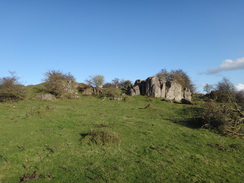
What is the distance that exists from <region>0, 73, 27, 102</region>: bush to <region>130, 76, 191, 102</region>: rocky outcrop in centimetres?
2382

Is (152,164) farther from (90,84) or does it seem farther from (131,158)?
(90,84)

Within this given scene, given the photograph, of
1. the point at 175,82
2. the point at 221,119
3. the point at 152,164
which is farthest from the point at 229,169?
the point at 175,82

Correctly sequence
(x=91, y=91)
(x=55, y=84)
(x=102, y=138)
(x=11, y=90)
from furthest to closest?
(x=91, y=91), (x=55, y=84), (x=11, y=90), (x=102, y=138)

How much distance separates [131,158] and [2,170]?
5904 mm

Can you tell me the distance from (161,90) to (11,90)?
103 ft

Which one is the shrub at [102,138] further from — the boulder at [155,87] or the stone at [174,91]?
the stone at [174,91]

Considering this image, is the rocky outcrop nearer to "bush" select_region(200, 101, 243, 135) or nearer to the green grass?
"bush" select_region(200, 101, 243, 135)

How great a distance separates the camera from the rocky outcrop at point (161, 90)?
43.0 meters

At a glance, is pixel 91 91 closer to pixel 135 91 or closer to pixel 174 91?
pixel 135 91

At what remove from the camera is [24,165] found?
8234 mm

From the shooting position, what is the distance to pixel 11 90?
2978cm

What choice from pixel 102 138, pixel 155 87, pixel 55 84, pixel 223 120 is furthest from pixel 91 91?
pixel 102 138

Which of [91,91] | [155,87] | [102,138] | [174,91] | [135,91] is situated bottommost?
[102,138]

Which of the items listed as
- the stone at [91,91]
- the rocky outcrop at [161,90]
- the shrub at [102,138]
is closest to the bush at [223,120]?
the shrub at [102,138]
